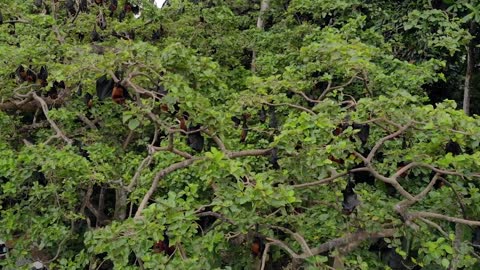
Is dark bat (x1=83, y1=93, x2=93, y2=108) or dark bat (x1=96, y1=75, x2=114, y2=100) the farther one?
dark bat (x1=83, y1=93, x2=93, y2=108)

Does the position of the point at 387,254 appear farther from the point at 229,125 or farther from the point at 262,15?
the point at 262,15

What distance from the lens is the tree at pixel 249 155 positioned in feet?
7.13

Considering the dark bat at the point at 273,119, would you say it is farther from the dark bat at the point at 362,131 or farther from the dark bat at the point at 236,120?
the dark bat at the point at 362,131

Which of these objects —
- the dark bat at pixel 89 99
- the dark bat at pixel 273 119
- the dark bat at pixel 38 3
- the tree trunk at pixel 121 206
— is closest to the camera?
the dark bat at pixel 273 119

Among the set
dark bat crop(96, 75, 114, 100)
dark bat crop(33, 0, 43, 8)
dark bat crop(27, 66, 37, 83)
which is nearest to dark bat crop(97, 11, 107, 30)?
dark bat crop(33, 0, 43, 8)

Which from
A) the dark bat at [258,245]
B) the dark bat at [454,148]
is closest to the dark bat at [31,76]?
the dark bat at [258,245]

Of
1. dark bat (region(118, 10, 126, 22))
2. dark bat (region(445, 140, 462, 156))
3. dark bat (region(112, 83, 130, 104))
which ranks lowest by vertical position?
dark bat (region(445, 140, 462, 156))

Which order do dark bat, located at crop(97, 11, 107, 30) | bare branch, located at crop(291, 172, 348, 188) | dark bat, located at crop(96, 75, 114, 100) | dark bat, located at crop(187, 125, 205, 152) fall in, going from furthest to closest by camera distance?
dark bat, located at crop(97, 11, 107, 30) < dark bat, located at crop(96, 75, 114, 100) < dark bat, located at crop(187, 125, 205, 152) < bare branch, located at crop(291, 172, 348, 188)

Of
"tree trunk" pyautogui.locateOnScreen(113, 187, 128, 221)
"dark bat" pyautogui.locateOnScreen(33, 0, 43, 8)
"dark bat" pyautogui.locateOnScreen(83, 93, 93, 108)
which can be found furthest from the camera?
"dark bat" pyautogui.locateOnScreen(33, 0, 43, 8)

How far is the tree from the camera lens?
2174 mm

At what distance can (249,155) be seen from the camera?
262 cm

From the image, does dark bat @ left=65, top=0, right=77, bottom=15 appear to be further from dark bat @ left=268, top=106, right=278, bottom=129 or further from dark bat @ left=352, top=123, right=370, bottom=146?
dark bat @ left=352, top=123, right=370, bottom=146

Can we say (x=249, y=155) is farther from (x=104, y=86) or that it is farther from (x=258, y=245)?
(x=104, y=86)

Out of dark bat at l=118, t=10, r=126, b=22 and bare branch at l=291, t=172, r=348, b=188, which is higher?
dark bat at l=118, t=10, r=126, b=22
